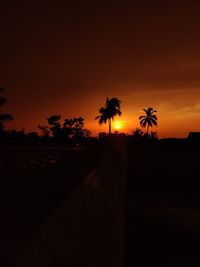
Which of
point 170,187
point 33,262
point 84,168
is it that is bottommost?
point 170,187

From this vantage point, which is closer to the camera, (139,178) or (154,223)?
(154,223)

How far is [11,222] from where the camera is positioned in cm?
110

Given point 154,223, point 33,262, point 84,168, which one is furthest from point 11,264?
A: point 154,223

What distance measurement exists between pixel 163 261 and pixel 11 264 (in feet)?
22.8

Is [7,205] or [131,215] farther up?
[7,205]

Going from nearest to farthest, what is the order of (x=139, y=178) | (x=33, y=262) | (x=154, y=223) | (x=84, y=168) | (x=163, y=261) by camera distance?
(x=33, y=262), (x=84, y=168), (x=163, y=261), (x=154, y=223), (x=139, y=178)

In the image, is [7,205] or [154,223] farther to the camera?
[154,223]

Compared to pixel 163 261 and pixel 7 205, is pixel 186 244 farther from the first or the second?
pixel 7 205

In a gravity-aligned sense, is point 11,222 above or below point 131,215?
above

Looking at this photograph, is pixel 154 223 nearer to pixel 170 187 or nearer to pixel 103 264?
pixel 103 264

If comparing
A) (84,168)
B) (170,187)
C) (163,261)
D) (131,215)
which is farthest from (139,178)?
(84,168)

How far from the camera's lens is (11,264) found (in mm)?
784

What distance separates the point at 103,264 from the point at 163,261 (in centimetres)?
582

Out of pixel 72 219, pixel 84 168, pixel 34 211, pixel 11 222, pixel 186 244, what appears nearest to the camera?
pixel 11 222
